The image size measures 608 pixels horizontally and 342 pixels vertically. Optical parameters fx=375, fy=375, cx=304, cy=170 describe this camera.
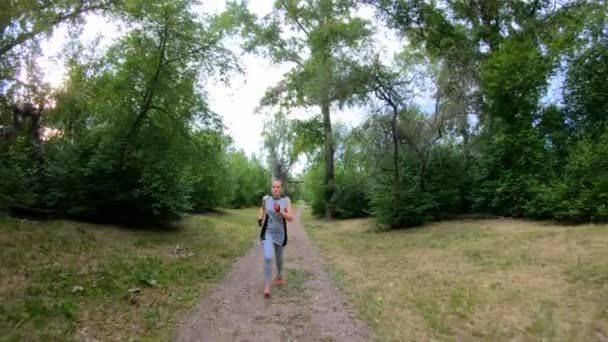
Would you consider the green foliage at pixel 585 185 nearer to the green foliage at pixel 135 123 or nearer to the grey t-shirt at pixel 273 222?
the grey t-shirt at pixel 273 222

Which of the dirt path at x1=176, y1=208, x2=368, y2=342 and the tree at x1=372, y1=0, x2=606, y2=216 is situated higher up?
the tree at x1=372, y1=0, x2=606, y2=216

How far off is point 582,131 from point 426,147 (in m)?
5.58

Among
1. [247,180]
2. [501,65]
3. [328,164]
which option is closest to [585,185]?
[501,65]

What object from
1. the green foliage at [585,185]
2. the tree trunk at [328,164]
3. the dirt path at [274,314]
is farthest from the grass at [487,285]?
the tree trunk at [328,164]

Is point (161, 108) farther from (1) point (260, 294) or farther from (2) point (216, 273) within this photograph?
(1) point (260, 294)

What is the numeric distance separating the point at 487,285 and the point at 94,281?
687cm

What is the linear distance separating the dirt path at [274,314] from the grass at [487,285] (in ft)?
1.18

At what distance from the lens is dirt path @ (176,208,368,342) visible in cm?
457

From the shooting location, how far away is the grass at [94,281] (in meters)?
4.59

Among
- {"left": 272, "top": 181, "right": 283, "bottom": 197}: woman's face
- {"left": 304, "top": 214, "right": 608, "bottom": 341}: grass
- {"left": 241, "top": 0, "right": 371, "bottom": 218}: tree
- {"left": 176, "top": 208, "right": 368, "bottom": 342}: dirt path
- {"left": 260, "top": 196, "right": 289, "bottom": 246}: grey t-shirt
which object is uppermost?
{"left": 241, "top": 0, "right": 371, "bottom": 218}: tree

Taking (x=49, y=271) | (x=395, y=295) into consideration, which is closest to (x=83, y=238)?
(x=49, y=271)

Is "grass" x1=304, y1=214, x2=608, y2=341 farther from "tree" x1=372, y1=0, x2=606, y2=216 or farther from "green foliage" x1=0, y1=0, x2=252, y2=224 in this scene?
"green foliage" x1=0, y1=0, x2=252, y2=224

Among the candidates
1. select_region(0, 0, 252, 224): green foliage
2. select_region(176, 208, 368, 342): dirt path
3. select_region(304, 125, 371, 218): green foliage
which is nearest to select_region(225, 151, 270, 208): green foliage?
select_region(304, 125, 371, 218): green foliage

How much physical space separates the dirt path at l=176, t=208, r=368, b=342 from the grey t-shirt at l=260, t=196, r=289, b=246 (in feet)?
3.07
